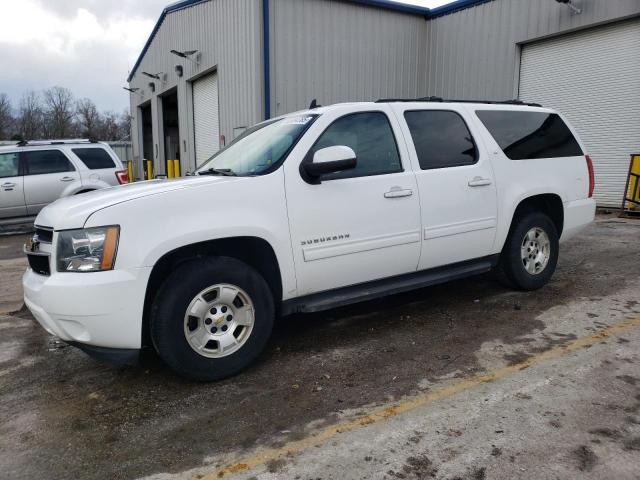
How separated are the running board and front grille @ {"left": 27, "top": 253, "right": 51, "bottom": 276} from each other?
5.28ft

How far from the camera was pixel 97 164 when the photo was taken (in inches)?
433

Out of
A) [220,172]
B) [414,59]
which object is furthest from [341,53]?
[220,172]

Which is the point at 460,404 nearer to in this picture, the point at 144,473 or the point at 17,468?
the point at 144,473

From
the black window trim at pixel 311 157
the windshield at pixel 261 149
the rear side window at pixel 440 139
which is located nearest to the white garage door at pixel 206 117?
the windshield at pixel 261 149

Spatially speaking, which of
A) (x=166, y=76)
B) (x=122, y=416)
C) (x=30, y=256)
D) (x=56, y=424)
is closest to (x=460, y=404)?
(x=122, y=416)

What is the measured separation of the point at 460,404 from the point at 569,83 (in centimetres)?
1183

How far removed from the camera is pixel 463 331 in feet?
14.0

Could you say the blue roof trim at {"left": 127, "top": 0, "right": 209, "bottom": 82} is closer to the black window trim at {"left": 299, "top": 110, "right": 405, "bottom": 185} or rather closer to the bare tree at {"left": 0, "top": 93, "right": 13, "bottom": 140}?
the black window trim at {"left": 299, "top": 110, "right": 405, "bottom": 185}

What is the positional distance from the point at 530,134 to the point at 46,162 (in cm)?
985

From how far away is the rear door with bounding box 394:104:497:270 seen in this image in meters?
4.26

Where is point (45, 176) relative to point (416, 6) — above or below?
below

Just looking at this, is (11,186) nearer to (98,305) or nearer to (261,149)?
(261,149)

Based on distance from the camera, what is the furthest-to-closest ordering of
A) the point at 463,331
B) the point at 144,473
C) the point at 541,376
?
the point at 463,331 → the point at 541,376 → the point at 144,473

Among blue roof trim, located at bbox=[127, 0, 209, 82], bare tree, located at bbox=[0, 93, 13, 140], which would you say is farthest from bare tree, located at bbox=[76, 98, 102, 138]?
blue roof trim, located at bbox=[127, 0, 209, 82]
